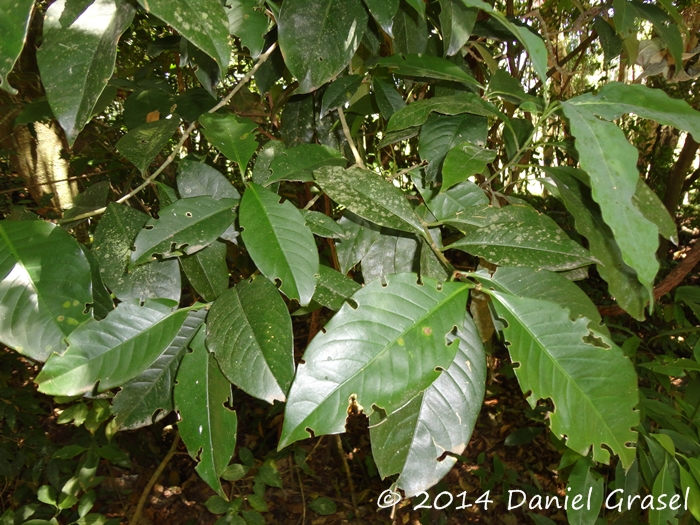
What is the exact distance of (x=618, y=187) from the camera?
0.49 meters

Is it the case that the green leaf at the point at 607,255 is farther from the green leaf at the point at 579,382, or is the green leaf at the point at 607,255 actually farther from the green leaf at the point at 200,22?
the green leaf at the point at 200,22

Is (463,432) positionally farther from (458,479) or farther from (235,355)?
(458,479)

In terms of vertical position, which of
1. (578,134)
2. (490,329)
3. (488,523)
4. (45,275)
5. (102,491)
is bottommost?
(488,523)

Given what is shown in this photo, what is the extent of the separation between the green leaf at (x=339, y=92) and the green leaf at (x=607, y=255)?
39cm

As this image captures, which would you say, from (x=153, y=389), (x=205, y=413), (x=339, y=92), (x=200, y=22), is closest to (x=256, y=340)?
(x=205, y=413)

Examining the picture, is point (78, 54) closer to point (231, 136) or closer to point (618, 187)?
point (231, 136)

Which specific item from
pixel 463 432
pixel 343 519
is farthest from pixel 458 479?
pixel 463 432

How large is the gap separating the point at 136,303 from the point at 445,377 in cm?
43

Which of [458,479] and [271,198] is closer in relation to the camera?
[271,198]

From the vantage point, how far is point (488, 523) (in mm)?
2123

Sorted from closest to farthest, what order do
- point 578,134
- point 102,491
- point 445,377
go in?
point 578,134
point 445,377
point 102,491

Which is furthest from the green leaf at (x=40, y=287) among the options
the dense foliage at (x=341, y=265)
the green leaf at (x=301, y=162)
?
the green leaf at (x=301, y=162)

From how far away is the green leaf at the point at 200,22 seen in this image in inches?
18.9

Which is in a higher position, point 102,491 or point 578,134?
point 578,134
